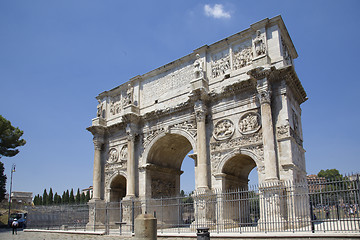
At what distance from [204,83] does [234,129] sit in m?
2.92

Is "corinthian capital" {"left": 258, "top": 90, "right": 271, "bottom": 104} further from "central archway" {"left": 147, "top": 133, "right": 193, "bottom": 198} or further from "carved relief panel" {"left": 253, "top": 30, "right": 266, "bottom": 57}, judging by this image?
"central archway" {"left": 147, "top": 133, "right": 193, "bottom": 198}

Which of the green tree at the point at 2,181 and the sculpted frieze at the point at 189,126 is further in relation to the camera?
the green tree at the point at 2,181

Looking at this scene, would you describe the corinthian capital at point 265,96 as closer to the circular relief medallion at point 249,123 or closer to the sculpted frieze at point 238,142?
the circular relief medallion at point 249,123

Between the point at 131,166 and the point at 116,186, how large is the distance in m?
3.13

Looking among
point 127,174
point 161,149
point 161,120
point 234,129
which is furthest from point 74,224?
point 234,129

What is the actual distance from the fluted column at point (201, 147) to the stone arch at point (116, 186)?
609cm

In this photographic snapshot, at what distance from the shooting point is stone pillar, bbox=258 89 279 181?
13312 mm

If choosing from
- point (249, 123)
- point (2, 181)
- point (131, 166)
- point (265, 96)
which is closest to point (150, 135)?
point (131, 166)

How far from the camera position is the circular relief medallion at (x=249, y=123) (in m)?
14.8

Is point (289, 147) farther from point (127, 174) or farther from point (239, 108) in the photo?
point (127, 174)

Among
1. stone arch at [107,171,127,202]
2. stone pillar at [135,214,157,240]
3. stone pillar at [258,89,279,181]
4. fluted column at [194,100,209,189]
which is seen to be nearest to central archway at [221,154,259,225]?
fluted column at [194,100,209,189]

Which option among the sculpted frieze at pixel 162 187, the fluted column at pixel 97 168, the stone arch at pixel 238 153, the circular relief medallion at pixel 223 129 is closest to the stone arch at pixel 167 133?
the circular relief medallion at pixel 223 129

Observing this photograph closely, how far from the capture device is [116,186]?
21156mm

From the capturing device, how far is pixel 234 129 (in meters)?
15.4
